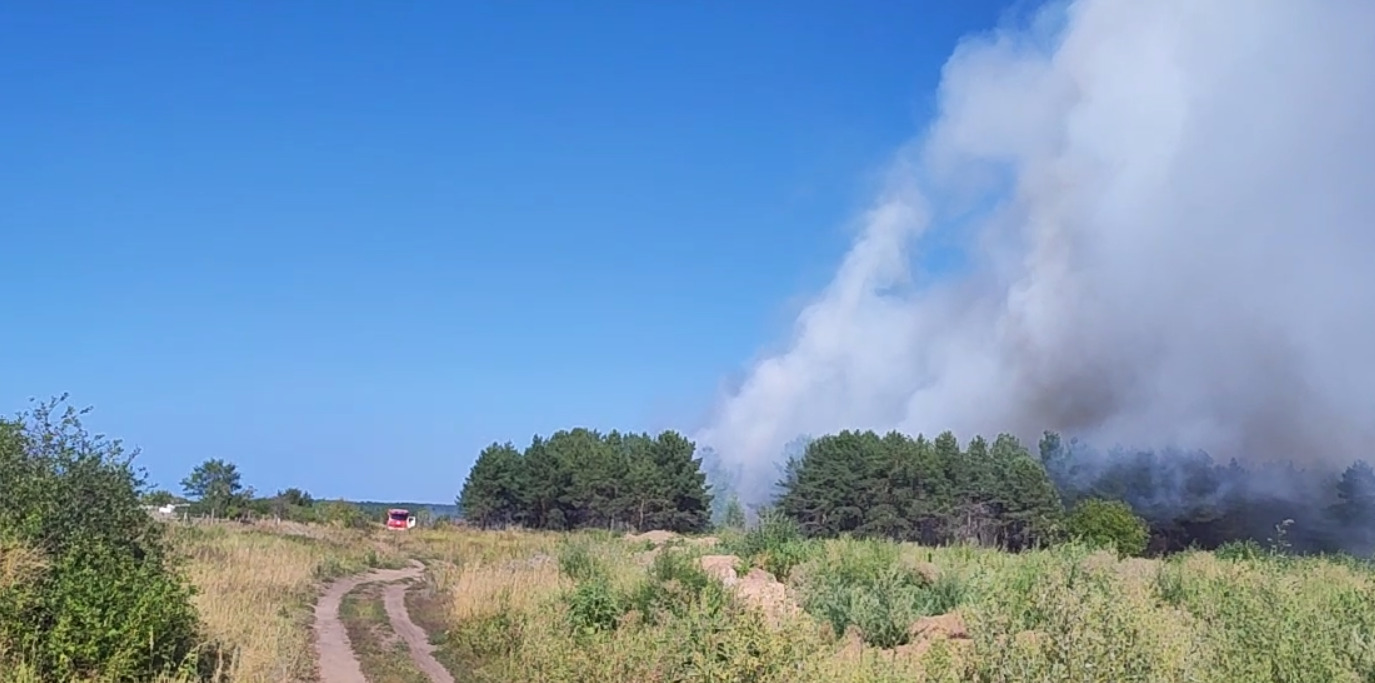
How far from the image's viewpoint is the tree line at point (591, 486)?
230 ft

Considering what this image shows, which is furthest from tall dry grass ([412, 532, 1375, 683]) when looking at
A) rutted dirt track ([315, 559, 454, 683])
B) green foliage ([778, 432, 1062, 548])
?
green foliage ([778, 432, 1062, 548])

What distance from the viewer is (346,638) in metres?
16.6

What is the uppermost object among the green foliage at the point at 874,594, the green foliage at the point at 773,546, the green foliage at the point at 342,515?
the green foliage at the point at 342,515

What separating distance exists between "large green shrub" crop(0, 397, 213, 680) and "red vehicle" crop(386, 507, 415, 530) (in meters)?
55.7

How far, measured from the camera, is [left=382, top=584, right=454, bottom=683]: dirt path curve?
13941mm

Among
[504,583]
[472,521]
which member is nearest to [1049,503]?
[472,521]

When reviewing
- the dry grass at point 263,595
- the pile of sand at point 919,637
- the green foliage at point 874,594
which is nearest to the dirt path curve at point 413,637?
the dry grass at point 263,595

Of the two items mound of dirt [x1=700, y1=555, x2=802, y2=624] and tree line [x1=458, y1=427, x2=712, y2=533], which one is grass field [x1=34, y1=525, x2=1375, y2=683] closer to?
mound of dirt [x1=700, y1=555, x2=802, y2=624]

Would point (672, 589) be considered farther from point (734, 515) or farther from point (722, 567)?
point (734, 515)

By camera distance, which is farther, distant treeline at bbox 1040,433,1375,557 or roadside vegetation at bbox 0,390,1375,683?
distant treeline at bbox 1040,433,1375,557

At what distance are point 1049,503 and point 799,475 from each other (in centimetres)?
1509

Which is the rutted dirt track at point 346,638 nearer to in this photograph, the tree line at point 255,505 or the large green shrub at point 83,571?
the large green shrub at point 83,571

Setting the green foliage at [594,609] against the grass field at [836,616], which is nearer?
the grass field at [836,616]

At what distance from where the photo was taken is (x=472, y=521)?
252ft
